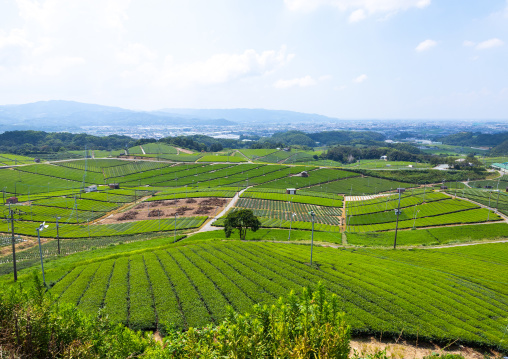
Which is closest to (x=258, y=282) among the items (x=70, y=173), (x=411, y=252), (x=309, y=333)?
(x=309, y=333)

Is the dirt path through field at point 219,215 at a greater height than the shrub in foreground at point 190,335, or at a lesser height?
lesser

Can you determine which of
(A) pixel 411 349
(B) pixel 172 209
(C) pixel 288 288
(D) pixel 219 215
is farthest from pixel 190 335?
(B) pixel 172 209

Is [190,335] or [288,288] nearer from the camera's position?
[190,335]

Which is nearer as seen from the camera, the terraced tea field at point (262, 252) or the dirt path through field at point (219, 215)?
the terraced tea field at point (262, 252)

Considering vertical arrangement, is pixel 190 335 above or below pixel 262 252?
above

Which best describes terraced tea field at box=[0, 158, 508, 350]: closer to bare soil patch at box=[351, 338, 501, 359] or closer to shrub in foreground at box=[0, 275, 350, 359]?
bare soil patch at box=[351, 338, 501, 359]

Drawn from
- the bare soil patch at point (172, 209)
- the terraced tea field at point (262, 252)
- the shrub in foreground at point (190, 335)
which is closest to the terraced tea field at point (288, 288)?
the terraced tea field at point (262, 252)

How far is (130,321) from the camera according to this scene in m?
20.9

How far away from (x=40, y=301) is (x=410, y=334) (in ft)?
74.5

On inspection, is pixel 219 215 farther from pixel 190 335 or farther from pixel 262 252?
pixel 190 335

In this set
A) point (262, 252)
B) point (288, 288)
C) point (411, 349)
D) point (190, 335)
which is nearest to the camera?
point (190, 335)

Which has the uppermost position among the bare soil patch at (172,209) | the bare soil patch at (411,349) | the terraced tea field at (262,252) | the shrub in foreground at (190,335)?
the shrub in foreground at (190,335)

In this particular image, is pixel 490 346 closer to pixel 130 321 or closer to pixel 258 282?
pixel 258 282

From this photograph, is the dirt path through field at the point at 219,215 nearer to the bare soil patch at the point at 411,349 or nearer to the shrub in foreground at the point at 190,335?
the bare soil patch at the point at 411,349
